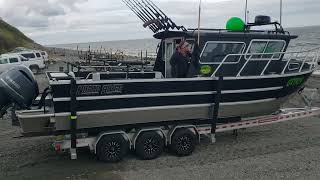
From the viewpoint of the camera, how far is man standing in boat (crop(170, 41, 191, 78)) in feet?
32.2

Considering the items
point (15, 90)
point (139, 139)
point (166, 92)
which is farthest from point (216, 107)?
point (15, 90)

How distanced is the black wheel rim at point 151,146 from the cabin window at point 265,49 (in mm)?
3292

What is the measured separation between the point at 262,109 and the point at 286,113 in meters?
0.95

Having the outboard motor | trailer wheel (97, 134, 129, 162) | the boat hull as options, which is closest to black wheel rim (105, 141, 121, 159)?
trailer wheel (97, 134, 129, 162)

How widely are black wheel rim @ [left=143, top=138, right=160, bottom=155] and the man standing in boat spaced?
173 centimetres

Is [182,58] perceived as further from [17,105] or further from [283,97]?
[17,105]

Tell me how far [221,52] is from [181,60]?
1112mm

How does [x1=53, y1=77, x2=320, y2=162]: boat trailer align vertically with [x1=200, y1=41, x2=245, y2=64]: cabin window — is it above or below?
below

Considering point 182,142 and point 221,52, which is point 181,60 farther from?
point 182,142

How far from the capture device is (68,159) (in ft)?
30.7

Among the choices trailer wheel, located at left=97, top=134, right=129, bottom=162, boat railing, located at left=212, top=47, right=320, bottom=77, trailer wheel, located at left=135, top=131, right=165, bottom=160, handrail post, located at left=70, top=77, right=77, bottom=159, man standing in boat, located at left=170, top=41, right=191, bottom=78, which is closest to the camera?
handrail post, located at left=70, top=77, right=77, bottom=159

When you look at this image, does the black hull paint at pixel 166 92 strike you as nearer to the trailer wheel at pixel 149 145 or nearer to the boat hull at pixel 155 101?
the boat hull at pixel 155 101

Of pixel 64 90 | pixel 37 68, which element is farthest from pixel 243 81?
pixel 37 68

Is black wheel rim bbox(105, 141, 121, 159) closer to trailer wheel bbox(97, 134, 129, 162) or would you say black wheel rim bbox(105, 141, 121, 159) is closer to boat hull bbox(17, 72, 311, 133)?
trailer wheel bbox(97, 134, 129, 162)
